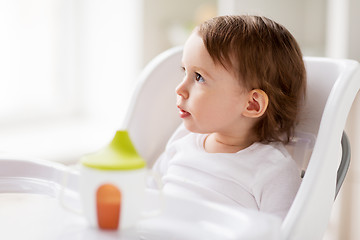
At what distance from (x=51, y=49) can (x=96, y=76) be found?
0.25 m

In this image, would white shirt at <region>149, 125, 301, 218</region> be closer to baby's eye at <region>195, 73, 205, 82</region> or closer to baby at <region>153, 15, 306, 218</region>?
baby at <region>153, 15, 306, 218</region>

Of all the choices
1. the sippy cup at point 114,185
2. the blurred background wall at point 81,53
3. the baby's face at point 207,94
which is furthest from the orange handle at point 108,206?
the blurred background wall at point 81,53

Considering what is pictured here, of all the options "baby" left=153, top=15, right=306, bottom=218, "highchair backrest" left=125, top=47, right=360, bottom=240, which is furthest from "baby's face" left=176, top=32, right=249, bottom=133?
"highchair backrest" left=125, top=47, right=360, bottom=240

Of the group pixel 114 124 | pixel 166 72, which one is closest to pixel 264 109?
pixel 166 72

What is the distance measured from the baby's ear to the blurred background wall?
1117mm

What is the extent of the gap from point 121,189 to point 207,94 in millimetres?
383

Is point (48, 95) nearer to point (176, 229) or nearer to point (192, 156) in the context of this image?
point (192, 156)

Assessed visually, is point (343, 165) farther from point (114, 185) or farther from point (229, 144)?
point (114, 185)

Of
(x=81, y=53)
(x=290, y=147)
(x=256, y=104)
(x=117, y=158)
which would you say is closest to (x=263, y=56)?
(x=256, y=104)

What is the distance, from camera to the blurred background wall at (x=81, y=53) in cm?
225

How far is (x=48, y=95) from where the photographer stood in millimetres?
2488

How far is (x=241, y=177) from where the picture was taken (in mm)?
913

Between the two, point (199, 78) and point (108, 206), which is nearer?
point (108, 206)

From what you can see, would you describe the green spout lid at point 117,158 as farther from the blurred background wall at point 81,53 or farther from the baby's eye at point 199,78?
the blurred background wall at point 81,53
